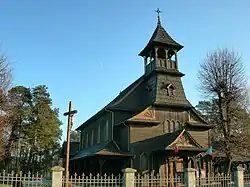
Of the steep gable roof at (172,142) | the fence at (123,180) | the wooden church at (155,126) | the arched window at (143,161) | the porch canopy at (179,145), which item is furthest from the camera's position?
the arched window at (143,161)

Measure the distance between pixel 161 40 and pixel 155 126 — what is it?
8.63 m

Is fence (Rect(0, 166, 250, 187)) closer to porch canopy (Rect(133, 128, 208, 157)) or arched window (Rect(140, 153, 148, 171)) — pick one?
porch canopy (Rect(133, 128, 208, 157))

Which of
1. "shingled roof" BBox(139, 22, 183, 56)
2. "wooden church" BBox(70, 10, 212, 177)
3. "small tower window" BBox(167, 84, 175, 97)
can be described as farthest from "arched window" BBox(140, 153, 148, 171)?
"shingled roof" BBox(139, 22, 183, 56)

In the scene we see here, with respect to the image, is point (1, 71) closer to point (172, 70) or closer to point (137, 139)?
point (137, 139)

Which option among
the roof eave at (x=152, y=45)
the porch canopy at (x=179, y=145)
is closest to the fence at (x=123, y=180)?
the porch canopy at (x=179, y=145)

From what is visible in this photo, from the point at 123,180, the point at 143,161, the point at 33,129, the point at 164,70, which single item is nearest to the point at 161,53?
the point at 164,70

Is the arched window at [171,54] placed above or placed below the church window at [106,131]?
above

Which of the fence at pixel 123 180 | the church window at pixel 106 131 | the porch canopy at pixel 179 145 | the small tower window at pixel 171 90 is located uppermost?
the small tower window at pixel 171 90

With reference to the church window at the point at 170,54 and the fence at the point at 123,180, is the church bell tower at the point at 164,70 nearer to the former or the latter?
the church window at the point at 170,54

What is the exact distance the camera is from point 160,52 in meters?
29.1

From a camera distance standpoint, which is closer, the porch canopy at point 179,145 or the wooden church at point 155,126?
the porch canopy at point 179,145

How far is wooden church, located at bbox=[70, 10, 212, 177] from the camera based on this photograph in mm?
23312

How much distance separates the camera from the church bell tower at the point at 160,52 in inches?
1096

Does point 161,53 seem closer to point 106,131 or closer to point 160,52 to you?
point 160,52
